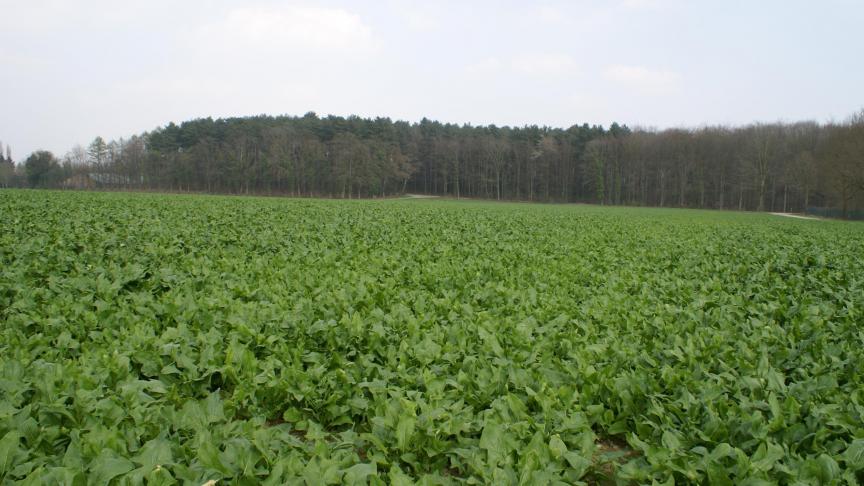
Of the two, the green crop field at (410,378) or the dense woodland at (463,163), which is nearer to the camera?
the green crop field at (410,378)

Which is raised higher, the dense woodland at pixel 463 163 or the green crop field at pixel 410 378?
the dense woodland at pixel 463 163

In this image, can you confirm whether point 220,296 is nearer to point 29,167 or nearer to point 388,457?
point 388,457

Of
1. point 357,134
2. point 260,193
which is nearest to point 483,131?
point 357,134

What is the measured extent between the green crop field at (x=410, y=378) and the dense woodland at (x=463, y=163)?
7341 cm

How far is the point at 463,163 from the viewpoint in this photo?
96.2 m

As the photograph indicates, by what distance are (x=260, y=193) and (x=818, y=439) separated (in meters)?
86.0

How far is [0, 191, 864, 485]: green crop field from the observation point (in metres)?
2.82

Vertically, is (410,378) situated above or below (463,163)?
below

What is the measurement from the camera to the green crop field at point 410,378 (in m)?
2.82

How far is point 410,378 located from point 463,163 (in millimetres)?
93811

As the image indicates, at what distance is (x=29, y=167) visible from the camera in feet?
268

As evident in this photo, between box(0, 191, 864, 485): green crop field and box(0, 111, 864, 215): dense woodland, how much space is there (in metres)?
73.4

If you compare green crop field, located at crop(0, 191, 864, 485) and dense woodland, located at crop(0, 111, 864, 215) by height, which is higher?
dense woodland, located at crop(0, 111, 864, 215)

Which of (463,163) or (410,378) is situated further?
(463,163)
